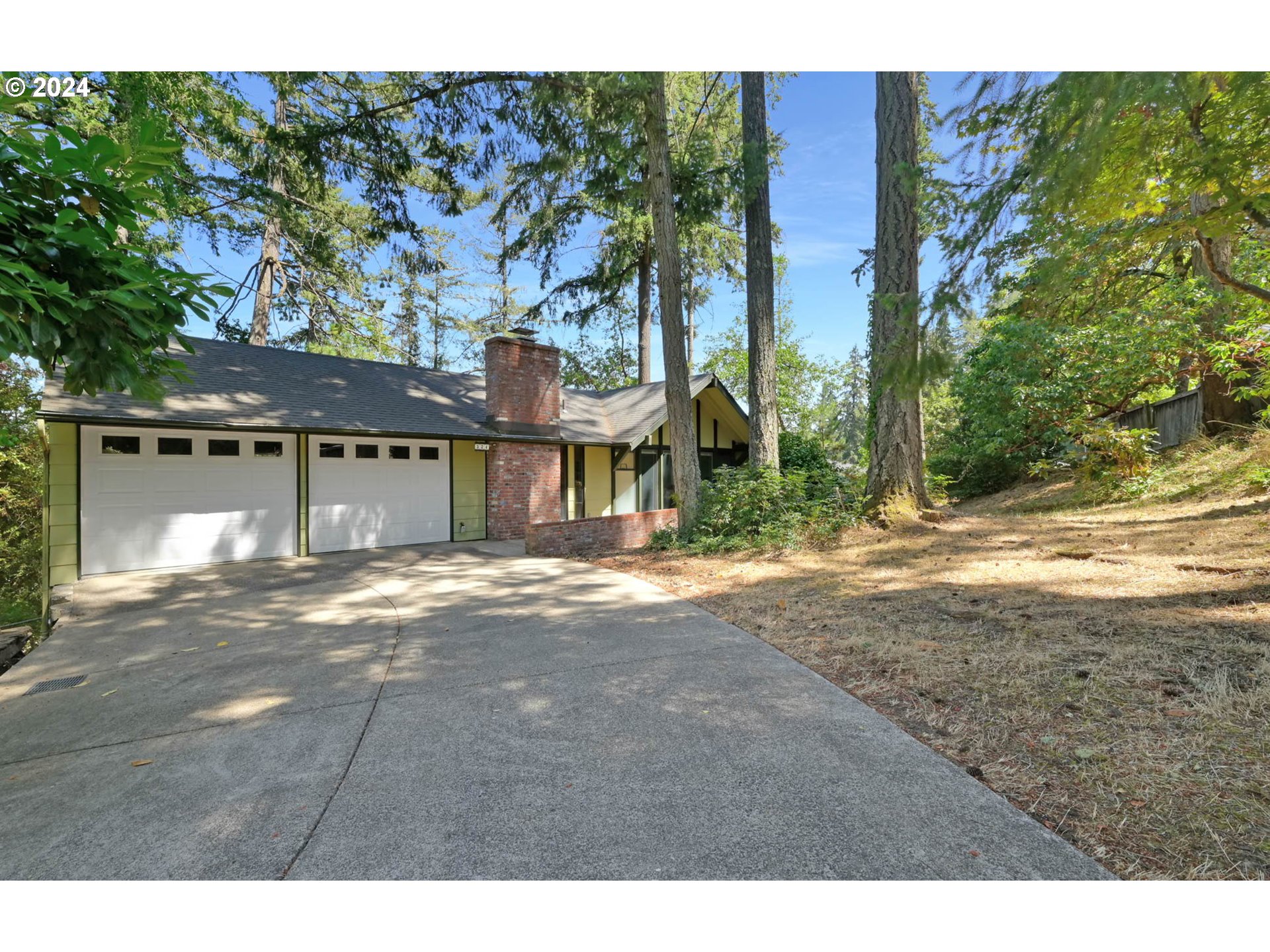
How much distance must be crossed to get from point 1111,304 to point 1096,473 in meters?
3.40

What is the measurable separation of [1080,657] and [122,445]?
11.4 metres

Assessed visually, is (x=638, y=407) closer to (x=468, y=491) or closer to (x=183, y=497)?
(x=468, y=491)

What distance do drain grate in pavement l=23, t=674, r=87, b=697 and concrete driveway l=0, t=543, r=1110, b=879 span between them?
0.20 ft

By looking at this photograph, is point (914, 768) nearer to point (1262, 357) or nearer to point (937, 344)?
point (937, 344)

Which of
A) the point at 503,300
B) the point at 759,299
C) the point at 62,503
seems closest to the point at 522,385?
the point at 759,299

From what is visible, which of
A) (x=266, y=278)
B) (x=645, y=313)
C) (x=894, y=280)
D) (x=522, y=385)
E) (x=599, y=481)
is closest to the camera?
(x=894, y=280)

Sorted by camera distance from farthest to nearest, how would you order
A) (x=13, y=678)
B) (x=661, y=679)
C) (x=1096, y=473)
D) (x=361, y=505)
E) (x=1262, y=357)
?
(x=1096, y=473) < (x=361, y=505) < (x=1262, y=357) < (x=13, y=678) < (x=661, y=679)

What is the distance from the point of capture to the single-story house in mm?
7809

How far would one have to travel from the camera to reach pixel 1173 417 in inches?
478

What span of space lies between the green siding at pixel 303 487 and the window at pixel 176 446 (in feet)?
4.74

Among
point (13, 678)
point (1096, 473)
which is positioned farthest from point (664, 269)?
point (1096, 473)

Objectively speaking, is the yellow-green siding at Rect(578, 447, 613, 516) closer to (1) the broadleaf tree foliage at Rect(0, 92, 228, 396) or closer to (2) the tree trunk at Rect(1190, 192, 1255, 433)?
(1) the broadleaf tree foliage at Rect(0, 92, 228, 396)

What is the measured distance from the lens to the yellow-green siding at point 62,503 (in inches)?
292

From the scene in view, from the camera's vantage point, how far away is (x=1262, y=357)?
836 cm
